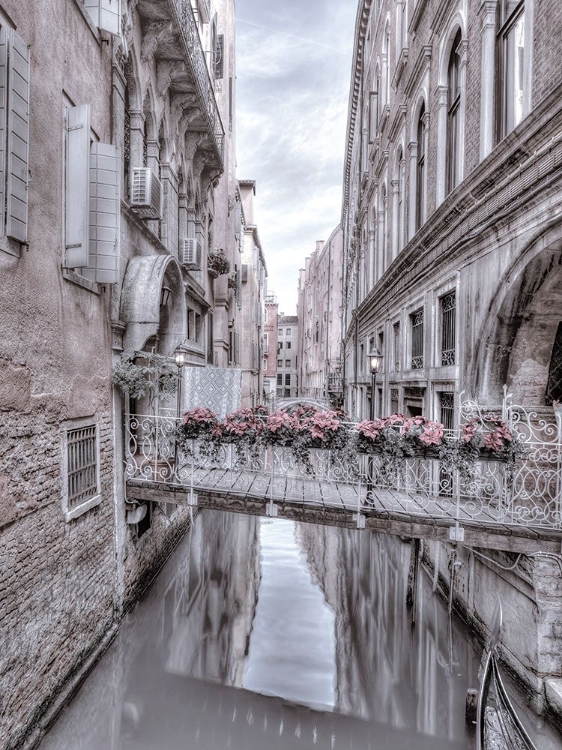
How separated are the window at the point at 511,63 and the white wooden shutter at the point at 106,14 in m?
5.99

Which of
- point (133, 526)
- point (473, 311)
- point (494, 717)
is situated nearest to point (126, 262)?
point (133, 526)

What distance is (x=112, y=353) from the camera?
300 inches

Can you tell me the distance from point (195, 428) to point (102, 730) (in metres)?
4.11

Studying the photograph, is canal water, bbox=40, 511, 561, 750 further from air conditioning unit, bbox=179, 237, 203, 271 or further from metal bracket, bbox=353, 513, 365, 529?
air conditioning unit, bbox=179, 237, 203, 271

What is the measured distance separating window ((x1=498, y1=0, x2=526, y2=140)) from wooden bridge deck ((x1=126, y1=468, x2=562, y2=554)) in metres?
5.70

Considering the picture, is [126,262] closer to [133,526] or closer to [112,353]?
[112,353]

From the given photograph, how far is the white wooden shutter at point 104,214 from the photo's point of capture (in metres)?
6.53

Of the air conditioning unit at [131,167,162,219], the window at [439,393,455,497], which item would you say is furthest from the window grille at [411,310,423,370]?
the air conditioning unit at [131,167,162,219]

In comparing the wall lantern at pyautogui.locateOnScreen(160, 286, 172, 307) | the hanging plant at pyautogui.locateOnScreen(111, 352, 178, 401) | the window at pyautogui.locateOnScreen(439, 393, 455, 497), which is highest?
the wall lantern at pyautogui.locateOnScreen(160, 286, 172, 307)

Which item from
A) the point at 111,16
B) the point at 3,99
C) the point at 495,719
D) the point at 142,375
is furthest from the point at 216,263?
the point at 495,719

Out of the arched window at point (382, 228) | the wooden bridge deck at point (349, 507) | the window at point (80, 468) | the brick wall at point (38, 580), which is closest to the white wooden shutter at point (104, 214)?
the window at point (80, 468)

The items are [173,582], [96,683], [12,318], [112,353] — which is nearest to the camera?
[12,318]

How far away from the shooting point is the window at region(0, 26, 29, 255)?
182 inches

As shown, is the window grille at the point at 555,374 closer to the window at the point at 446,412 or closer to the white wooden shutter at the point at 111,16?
the window at the point at 446,412
